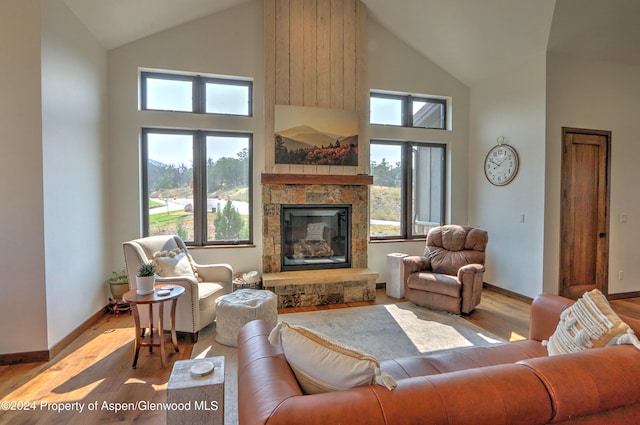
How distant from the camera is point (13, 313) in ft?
8.93

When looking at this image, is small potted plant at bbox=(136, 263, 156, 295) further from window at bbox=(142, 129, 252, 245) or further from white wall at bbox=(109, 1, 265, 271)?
window at bbox=(142, 129, 252, 245)

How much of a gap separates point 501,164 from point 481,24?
1919 millimetres

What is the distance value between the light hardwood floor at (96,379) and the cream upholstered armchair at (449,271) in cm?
43

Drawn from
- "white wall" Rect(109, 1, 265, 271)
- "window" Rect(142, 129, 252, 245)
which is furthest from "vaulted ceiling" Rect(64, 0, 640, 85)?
"window" Rect(142, 129, 252, 245)

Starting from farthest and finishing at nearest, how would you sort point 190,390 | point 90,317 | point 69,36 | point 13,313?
point 90,317, point 69,36, point 13,313, point 190,390

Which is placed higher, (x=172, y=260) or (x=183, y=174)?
(x=183, y=174)

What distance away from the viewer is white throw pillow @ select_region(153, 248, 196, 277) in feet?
10.7

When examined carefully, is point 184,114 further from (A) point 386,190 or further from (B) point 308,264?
(A) point 386,190

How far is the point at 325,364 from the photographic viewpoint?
1.17 metres

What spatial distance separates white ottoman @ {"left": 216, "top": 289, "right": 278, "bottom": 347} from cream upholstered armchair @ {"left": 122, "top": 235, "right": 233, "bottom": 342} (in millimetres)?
245

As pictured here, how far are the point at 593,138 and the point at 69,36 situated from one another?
641 cm

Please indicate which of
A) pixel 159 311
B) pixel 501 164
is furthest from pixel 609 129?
pixel 159 311

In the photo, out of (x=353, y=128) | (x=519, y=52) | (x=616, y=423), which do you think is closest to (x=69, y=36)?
(x=353, y=128)

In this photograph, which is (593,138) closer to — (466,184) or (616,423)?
(466,184)
